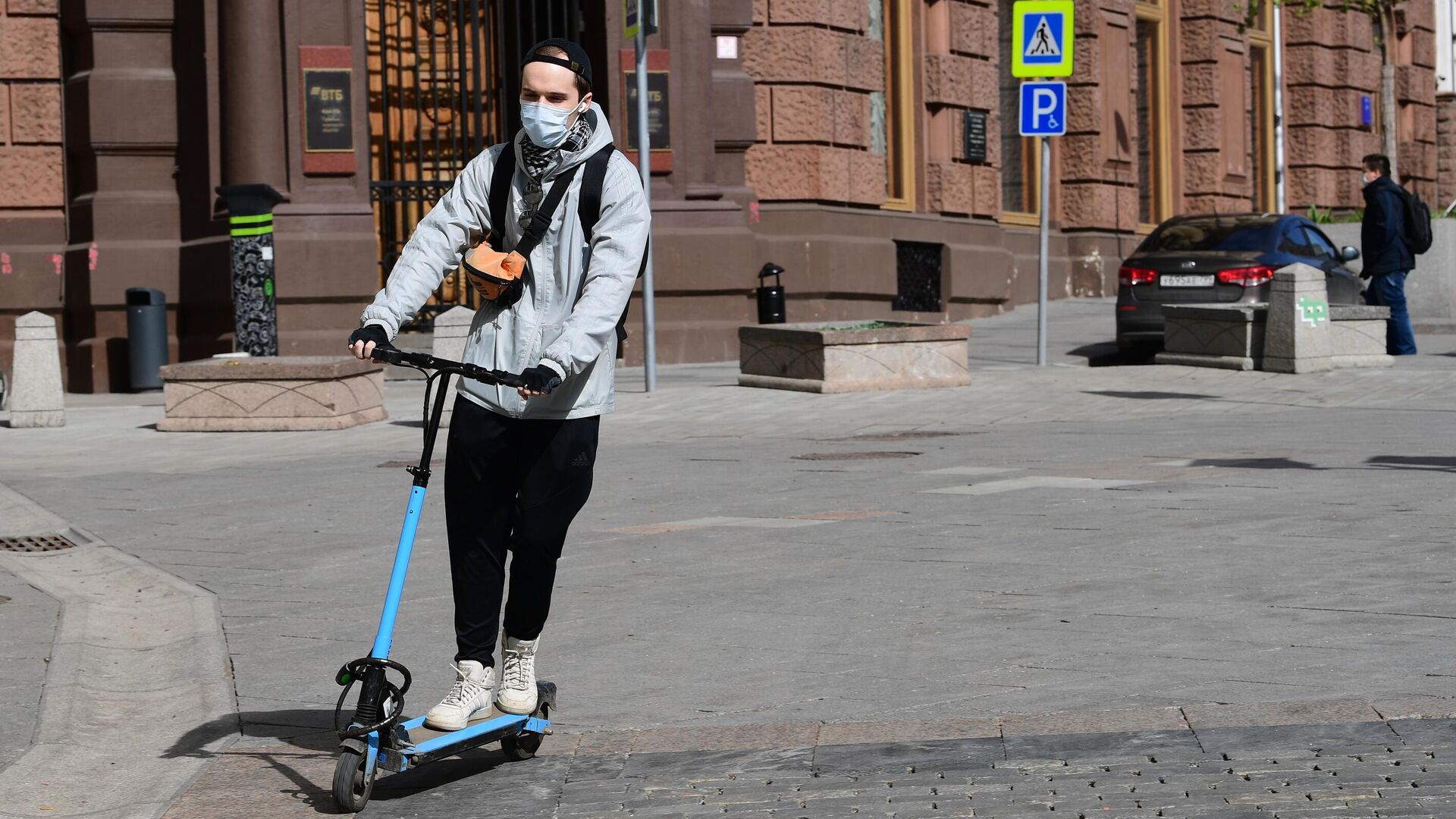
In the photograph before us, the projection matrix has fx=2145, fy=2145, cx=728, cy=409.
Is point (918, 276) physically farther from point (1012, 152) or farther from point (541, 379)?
point (541, 379)

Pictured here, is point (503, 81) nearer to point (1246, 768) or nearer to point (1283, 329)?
point (1283, 329)

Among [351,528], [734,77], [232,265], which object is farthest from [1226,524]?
[734,77]

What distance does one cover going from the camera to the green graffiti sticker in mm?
16234

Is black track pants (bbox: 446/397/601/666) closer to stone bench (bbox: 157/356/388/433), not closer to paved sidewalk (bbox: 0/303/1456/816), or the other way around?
paved sidewalk (bbox: 0/303/1456/816)

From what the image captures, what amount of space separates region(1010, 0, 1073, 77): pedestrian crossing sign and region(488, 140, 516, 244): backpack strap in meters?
12.4

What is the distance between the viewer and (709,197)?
1973 centimetres

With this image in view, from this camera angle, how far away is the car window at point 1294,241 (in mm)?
18125

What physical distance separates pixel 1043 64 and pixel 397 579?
13.0 m

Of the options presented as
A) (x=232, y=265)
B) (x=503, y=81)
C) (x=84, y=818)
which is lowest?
(x=84, y=818)

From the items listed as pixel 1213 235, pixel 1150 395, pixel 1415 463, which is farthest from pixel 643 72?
pixel 1415 463

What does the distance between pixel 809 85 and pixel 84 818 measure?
17190 millimetres

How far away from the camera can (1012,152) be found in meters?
26.0

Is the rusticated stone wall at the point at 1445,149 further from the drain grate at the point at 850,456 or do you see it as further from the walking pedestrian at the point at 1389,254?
the drain grate at the point at 850,456

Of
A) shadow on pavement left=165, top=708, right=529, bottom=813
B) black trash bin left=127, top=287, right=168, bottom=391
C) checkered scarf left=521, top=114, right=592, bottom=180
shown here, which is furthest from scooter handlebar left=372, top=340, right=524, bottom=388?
black trash bin left=127, top=287, right=168, bottom=391
